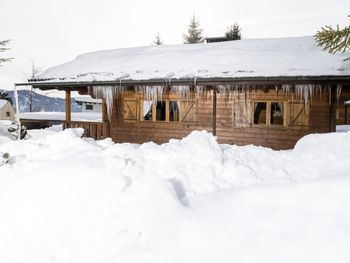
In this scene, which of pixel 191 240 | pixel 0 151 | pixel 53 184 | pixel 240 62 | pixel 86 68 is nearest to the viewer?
pixel 191 240

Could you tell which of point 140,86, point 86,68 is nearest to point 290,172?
point 140,86

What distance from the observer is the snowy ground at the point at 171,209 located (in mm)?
2779

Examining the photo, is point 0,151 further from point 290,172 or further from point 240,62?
point 240,62

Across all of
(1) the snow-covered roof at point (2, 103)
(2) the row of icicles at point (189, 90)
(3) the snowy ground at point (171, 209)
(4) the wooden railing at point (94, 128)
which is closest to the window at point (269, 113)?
(2) the row of icicles at point (189, 90)

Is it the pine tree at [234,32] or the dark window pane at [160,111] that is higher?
the pine tree at [234,32]

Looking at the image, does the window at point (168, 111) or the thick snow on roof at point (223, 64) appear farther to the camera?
the window at point (168, 111)

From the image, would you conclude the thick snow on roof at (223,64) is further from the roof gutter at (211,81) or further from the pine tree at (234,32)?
the pine tree at (234,32)

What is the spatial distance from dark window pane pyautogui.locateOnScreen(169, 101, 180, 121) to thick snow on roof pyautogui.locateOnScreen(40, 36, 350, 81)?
132cm

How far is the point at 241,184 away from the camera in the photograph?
3.96 meters

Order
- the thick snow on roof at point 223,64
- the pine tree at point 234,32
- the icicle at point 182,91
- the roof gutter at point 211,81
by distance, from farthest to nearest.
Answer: the pine tree at point 234,32, the icicle at point 182,91, the thick snow on roof at point 223,64, the roof gutter at point 211,81

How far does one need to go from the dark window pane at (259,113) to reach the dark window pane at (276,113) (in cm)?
29

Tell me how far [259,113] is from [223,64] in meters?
2.13

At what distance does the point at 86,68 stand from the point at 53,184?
9.49 meters

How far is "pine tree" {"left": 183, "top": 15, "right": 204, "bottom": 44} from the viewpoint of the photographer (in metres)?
43.7
